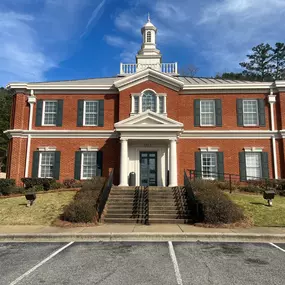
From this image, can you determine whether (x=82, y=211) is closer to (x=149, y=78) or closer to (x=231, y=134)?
(x=149, y=78)

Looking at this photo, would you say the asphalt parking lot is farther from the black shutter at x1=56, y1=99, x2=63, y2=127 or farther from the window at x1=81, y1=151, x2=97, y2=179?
the black shutter at x1=56, y1=99, x2=63, y2=127

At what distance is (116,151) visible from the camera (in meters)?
19.5

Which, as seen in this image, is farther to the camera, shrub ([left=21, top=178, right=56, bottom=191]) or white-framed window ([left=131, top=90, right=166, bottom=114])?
white-framed window ([left=131, top=90, right=166, bottom=114])

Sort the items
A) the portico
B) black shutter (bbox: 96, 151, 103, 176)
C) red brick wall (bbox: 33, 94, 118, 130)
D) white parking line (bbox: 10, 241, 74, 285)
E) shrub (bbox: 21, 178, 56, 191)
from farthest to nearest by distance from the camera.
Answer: red brick wall (bbox: 33, 94, 118, 130)
black shutter (bbox: 96, 151, 103, 176)
shrub (bbox: 21, 178, 56, 191)
the portico
white parking line (bbox: 10, 241, 74, 285)

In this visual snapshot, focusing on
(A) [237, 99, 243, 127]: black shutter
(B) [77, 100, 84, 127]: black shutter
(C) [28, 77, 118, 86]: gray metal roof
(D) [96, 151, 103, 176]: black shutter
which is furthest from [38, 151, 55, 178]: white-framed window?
(A) [237, 99, 243, 127]: black shutter

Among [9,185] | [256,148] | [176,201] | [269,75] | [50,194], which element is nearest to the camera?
[176,201]

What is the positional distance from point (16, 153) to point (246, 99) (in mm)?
16600

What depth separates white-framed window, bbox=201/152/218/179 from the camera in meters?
19.1

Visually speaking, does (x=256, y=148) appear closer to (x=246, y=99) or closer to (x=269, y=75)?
(x=246, y=99)

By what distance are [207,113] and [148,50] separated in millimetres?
10915

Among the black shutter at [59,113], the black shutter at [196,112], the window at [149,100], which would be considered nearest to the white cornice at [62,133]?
the black shutter at [59,113]

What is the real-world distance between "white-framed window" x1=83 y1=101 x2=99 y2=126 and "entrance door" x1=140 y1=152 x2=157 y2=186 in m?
4.26

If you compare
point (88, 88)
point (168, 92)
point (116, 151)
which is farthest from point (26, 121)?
point (168, 92)

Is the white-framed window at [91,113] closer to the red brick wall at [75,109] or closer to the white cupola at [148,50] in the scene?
the red brick wall at [75,109]
